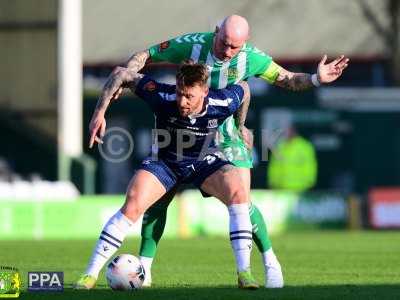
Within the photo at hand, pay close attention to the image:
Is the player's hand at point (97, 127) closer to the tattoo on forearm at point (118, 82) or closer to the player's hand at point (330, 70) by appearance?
the tattoo on forearm at point (118, 82)

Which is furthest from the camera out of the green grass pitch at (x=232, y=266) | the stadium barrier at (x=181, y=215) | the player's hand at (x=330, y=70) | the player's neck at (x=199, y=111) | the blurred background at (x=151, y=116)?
the blurred background at (x=151, y=116)

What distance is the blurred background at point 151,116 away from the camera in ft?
93.7

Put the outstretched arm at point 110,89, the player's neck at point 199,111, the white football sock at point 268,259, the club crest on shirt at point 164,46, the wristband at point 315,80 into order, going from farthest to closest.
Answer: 1. the club crest on shirt at point 164,46
2. the wristband at point 315,80
3. the white football sock at point 268,259
4. the player's neck at point 199,111
5. the outstretched arm at point 110,89

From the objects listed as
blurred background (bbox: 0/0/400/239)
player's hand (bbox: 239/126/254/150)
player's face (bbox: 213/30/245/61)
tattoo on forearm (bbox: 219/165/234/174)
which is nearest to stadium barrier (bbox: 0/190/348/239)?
blurred background (bbox: 0/0/400/239)

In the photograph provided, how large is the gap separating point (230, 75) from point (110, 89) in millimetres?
1381

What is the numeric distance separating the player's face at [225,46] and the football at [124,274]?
6.86 ft

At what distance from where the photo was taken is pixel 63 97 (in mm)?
33844

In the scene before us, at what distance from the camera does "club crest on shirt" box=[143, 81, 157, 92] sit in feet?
41.9

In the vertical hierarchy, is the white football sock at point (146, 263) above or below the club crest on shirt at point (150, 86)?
below

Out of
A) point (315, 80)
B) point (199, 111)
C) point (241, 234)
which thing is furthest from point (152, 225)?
point (315, 80)

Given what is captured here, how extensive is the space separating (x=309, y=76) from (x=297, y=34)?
35.4m

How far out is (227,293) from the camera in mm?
12164

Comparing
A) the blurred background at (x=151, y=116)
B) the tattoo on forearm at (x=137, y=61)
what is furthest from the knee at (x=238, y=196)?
the blurred background at (x=151, y=116)

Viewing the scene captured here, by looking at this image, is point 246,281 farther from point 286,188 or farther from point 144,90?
point 286,188
